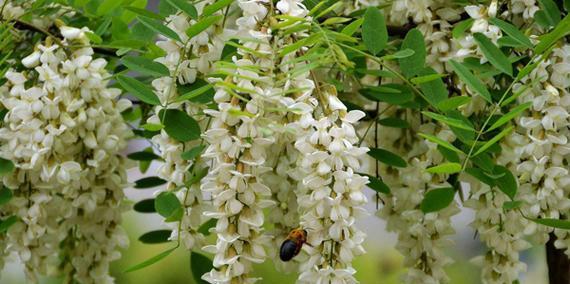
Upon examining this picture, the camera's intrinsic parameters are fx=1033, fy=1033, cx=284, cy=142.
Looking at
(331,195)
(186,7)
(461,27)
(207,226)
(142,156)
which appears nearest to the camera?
(331,195)

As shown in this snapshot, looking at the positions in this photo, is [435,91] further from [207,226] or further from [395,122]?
[207,226]

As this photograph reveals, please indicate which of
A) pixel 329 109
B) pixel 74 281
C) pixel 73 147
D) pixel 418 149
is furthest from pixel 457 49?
pixel 74 281

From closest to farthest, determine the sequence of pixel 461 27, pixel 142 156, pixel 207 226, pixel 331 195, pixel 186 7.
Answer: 1. pixel 331 195
2. pixel 186 7
3. pixel 461 27
4. pixel 207 226
5. pixel 142 156

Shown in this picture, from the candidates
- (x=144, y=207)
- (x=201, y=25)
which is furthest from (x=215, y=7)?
(x=144, y=207)

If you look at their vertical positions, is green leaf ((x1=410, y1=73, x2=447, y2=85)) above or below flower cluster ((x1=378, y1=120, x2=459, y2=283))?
above

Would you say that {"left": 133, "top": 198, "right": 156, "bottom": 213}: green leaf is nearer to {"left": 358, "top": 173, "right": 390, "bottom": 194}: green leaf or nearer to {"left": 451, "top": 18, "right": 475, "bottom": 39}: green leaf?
{"left": 358, "top": 173, "right": 390, "bottom": 194}: green leaf

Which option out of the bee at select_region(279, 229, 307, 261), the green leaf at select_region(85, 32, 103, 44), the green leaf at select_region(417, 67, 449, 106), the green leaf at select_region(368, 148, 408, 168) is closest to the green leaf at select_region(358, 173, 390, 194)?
the green leaf at select_region(368, 148, 408, 168)

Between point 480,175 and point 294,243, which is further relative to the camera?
point 480,175
